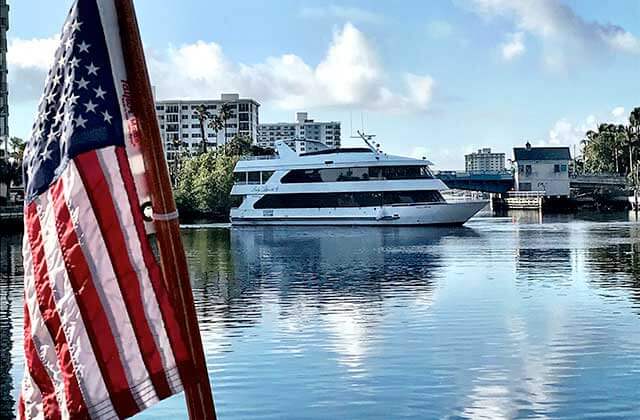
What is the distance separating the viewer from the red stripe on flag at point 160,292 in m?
3.55

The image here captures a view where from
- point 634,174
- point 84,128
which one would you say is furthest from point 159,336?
point 634,174

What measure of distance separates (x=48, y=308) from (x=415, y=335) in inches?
551

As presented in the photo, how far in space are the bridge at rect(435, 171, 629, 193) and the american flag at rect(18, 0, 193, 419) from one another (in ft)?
304

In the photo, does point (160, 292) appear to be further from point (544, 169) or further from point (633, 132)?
point (633, 132)

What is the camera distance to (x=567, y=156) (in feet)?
318

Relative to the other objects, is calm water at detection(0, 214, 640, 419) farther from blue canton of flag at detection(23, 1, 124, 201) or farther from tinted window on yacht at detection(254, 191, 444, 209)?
tinted window on yacht at detection(254, 191, 444, 209)

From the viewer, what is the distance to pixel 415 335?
1711 centimetres

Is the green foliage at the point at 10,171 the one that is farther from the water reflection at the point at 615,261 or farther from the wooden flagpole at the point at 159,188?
the wooden flagpole at the point at 159,188

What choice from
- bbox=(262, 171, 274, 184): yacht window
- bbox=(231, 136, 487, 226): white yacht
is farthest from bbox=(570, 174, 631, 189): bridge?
bbox=(262, 171, 274, 184): yacht window

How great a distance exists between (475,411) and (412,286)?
14308 millimetres

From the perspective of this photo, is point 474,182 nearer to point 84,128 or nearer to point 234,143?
point 234,143

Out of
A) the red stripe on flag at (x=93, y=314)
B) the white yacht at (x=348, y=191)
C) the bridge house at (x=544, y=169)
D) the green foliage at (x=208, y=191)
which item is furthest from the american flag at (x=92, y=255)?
the bridge house at (x=544, y=169)

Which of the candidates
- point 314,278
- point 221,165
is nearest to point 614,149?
point 221,165

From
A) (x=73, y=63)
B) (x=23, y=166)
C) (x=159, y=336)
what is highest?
(x=73, y=63)
